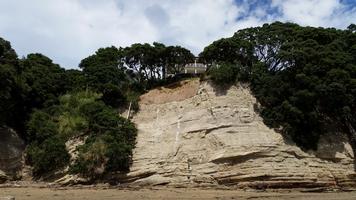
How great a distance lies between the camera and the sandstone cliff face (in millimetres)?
37469

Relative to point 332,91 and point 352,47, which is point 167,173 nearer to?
point 332,91

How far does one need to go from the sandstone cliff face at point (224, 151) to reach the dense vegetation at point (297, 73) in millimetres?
1097

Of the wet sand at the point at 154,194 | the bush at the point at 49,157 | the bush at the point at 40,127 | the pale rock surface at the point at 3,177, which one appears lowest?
the wet sand at the point at 154,194

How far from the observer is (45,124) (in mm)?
42531

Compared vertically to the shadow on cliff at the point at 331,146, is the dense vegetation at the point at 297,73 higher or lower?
higher

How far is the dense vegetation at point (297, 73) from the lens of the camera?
133ft

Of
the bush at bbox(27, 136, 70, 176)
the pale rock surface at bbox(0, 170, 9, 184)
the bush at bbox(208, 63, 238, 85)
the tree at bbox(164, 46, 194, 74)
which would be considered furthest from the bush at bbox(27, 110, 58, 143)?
the bush at bbox(208, 63, 238, 85)

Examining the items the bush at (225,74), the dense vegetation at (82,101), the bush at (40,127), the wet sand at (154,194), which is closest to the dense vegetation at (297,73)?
the bush at (225,74)

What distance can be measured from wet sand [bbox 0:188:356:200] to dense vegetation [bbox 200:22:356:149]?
7253 millimetres

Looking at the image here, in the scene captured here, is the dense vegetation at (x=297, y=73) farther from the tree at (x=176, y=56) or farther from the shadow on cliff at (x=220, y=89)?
the tree at (x=176, y=56)

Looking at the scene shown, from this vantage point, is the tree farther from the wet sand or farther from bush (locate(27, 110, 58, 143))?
the wet sand

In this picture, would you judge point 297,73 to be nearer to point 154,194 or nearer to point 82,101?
point 154,194

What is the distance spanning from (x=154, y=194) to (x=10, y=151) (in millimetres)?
14208

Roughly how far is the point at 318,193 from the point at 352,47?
15.6 metres
